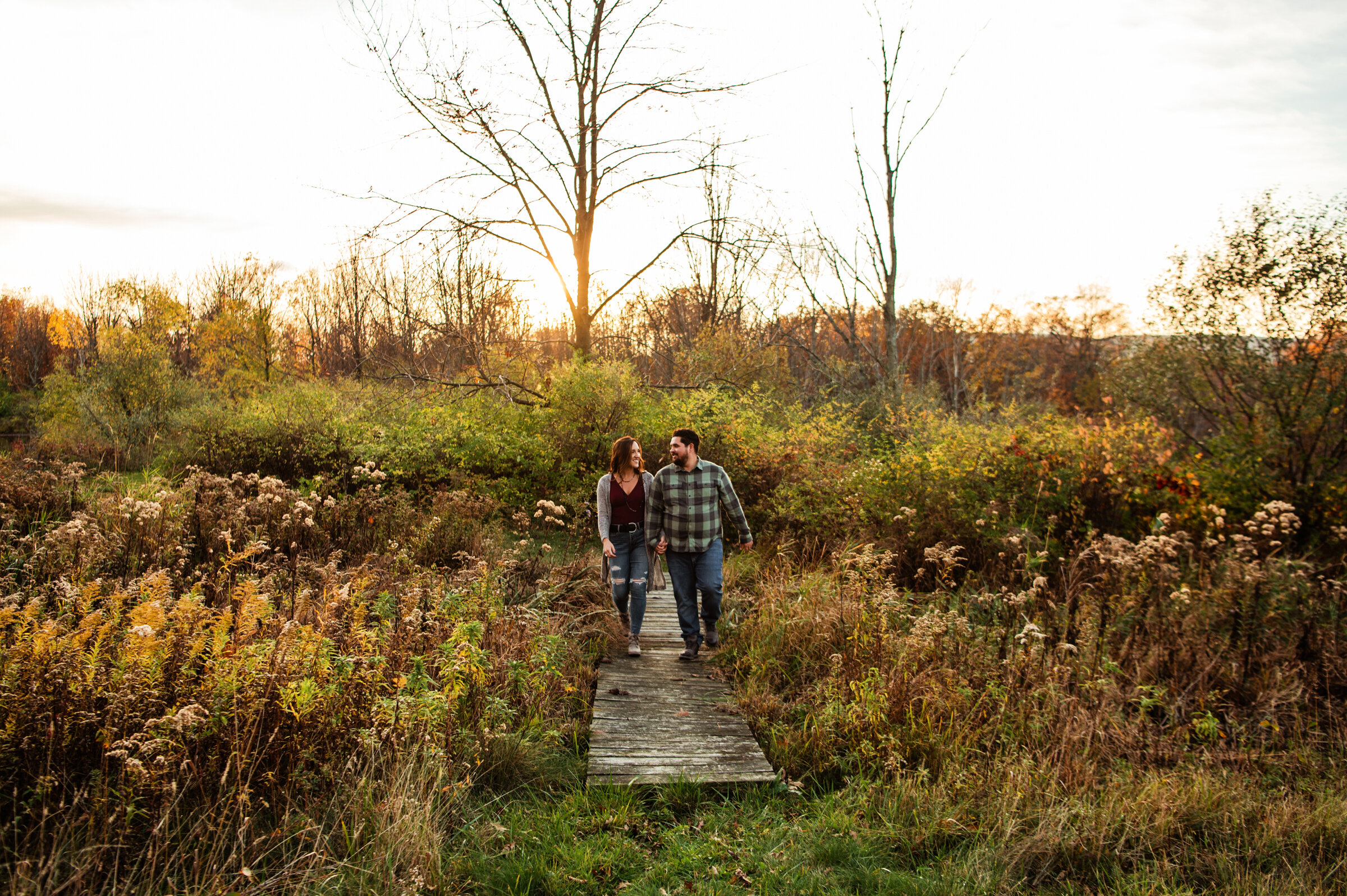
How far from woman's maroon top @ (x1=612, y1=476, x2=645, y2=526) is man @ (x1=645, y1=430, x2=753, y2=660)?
0.08 m

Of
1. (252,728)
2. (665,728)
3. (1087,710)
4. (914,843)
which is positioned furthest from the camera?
(665,728)

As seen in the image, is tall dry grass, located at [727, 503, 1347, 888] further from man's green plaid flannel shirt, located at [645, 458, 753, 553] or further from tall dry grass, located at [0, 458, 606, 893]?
tall dry grass, located at [0, 458, 606, 893]

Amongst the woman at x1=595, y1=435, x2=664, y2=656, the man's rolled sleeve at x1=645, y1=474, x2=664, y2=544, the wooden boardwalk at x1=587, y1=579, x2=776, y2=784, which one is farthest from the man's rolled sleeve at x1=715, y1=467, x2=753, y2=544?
the wooden boardwalk at x1=587, y1=579, x2=776, y2=784

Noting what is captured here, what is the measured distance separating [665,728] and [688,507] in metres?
1.74

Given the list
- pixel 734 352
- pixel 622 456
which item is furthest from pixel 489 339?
pixel 622 456

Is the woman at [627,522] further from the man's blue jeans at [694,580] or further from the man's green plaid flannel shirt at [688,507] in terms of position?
the man's blue jeans at [694,580]

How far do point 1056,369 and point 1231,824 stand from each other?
56.3 meters

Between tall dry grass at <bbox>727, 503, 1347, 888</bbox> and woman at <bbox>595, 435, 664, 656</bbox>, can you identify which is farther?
woman at <bbox>595, 435, 664, 656</bbox>

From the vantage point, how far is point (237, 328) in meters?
30.0

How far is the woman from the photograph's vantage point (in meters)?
5.79

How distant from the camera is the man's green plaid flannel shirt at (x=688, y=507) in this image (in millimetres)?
A: 5715

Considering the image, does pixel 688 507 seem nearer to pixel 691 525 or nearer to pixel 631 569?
pixel 691 525

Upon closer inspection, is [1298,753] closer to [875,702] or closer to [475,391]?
[875,702]

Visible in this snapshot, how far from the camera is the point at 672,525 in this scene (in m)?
5.78
